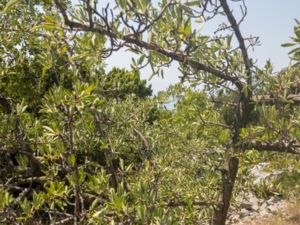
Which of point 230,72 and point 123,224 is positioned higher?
point 230,72

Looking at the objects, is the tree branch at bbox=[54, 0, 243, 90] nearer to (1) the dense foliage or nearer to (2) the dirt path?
(1) the dense foliage

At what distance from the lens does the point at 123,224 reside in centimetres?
188

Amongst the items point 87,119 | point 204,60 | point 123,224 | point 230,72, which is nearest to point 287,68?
point 230,72

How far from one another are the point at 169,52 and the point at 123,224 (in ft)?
3.21

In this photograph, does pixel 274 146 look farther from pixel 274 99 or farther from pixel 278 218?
pixel 278 218

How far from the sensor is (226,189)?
2996mm

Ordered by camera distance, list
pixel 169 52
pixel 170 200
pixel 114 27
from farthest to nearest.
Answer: pixel 170 200 → pixel 169 52 → pixel 114 27

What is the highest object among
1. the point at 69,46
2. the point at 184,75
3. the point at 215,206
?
the point at 69,46

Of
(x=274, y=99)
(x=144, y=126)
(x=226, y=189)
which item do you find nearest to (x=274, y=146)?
(x=274, y=99)

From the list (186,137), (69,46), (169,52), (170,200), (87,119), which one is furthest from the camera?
(186,137)

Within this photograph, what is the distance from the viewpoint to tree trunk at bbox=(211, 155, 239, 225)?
298 cm

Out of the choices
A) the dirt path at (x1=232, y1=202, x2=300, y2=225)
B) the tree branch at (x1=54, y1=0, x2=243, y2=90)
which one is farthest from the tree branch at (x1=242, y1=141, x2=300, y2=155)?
the dirt path at (x1=232, y1=202, x2=300, y2=225)

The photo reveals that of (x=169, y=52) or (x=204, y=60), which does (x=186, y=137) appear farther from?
(x=169, y=52)

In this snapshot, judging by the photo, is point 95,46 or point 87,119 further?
point 87,119
